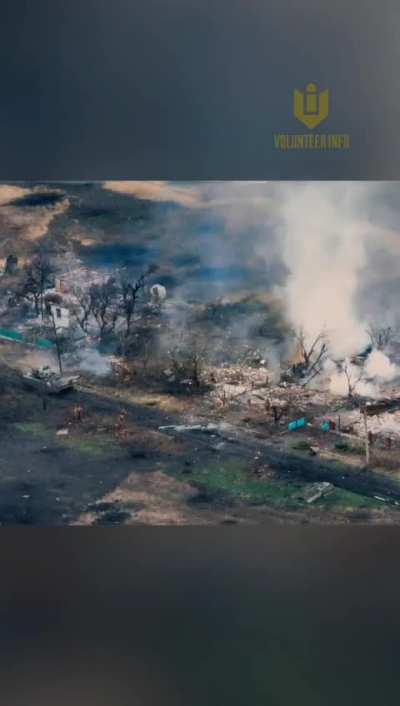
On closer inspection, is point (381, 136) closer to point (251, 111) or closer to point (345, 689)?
point (251, 111)

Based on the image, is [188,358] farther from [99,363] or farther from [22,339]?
[22,339]

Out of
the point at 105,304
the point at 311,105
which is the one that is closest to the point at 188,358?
the point at 105,304

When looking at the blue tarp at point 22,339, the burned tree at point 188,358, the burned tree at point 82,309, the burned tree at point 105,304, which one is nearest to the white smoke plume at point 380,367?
the burned tree at point 188,358

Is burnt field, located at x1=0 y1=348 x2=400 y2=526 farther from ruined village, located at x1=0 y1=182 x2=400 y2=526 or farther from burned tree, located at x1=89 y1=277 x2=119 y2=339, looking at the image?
burned tree, located at x1=89 y1=277 x2=119 y2=339

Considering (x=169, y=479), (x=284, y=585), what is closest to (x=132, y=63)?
(x=169, y=479)

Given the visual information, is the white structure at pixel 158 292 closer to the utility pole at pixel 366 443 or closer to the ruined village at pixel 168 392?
the ruined village at pixel 168 392

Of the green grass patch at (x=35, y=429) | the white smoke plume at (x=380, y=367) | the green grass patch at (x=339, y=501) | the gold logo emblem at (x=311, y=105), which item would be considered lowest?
the green grass patch at (x=339, y=501)

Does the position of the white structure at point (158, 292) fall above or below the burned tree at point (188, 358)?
above
